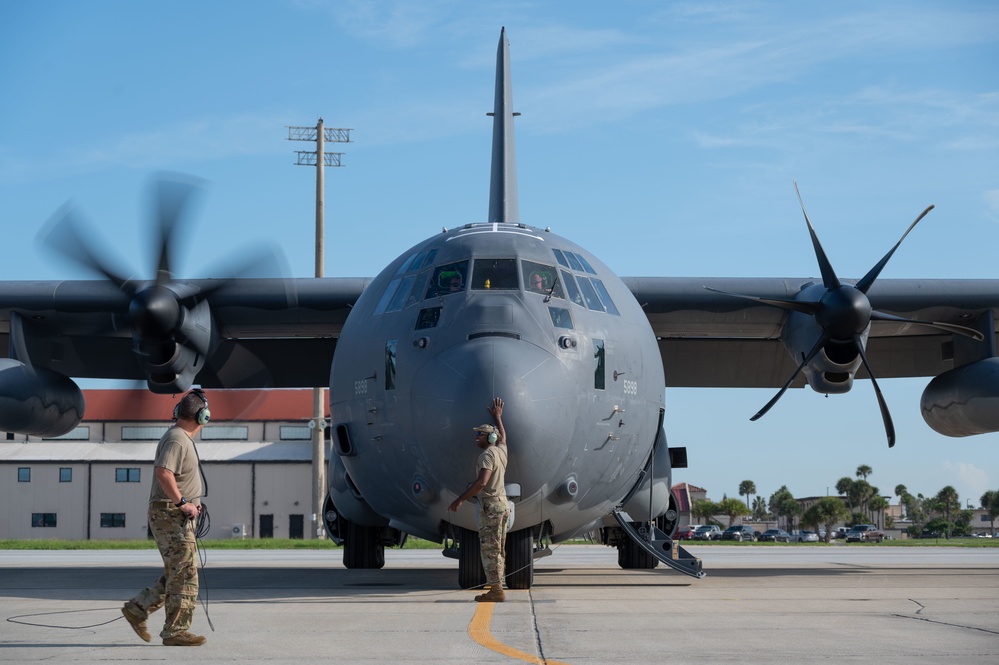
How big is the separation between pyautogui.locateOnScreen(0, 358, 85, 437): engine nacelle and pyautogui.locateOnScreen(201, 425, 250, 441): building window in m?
49.9

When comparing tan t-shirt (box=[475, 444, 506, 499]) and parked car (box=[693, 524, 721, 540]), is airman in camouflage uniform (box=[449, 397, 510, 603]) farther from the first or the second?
parked car (box=[693, 524, 721, 540])

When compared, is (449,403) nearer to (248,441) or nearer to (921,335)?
(921,335)

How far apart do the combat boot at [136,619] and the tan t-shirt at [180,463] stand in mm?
729

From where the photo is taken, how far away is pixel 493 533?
10062 millimetres

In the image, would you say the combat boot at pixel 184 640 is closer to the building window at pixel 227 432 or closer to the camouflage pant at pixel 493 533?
the camouflage pant at pixel 493 533

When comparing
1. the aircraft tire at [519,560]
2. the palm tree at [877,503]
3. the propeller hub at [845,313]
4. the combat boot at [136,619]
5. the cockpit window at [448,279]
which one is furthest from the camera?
the palm tree at [877,503]

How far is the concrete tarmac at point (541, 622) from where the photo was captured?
6.67 metres

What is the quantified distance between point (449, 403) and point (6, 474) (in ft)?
197

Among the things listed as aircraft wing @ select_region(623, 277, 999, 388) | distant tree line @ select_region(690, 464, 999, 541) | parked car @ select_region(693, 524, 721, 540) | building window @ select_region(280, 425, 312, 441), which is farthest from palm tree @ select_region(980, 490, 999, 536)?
aircraft wing @ select_region(623, 277, 999, 388)

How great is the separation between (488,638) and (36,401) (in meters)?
10.9

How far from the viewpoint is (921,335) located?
64.2ft

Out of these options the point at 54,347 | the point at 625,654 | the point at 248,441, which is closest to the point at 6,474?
the point at 248,441

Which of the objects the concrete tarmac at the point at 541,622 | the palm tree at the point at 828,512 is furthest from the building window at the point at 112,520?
the palm tree at the point at 828,512

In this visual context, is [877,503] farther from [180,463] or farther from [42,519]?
[180,463]
